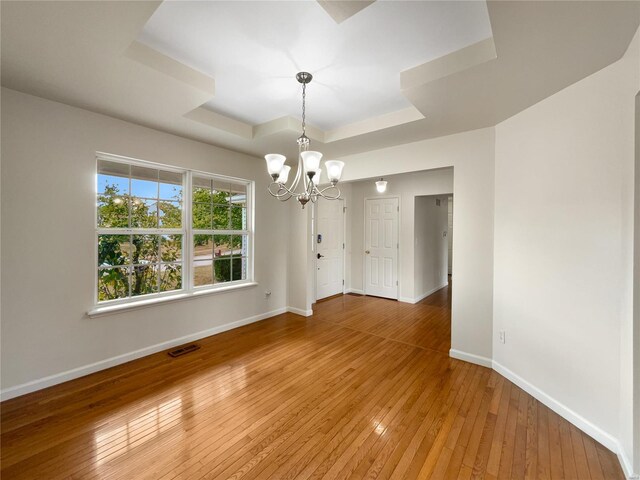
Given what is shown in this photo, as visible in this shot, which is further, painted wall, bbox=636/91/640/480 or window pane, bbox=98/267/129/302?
window pane, bbox=98/267/129/302

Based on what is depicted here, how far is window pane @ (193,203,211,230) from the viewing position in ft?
11.6

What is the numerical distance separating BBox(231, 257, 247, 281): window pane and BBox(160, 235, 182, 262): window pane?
0.79 metres

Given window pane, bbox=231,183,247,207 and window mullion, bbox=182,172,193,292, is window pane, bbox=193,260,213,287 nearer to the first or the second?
window mullion, bbox=182,172,193,292

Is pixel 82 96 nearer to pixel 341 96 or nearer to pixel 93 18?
pixel 93 18

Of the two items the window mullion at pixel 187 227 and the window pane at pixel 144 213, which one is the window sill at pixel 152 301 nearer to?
the window mullion at pixel 187 227

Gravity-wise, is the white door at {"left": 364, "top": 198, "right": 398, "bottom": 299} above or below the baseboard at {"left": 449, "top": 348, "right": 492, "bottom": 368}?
above

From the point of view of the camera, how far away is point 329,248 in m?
5.73

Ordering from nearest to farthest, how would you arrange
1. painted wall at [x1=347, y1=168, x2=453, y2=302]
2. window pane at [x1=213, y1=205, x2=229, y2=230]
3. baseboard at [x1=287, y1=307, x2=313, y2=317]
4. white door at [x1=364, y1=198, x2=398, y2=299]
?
window pane at [x1=213, y1=205, x2=229, y2=230]
baseboard at [x1=287, y1=307, x2=313, y2=317]
painted wall at [x1=347, y1=168, x2=453, y2=302]
white door at [x1=364, y1=198, x2=398, y2=299]

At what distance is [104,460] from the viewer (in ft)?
5.52

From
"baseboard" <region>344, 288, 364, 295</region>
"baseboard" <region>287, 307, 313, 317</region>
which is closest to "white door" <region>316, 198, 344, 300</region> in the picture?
"baseboard" <region>344, 288, 364, 295</region>

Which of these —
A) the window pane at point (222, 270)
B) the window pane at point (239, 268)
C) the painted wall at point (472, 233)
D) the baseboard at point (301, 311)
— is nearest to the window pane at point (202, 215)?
the window pane at point (222, 270)

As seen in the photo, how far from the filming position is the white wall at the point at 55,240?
225 cm

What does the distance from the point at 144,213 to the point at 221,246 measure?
1045mm

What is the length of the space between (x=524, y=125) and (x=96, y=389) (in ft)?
14.7
